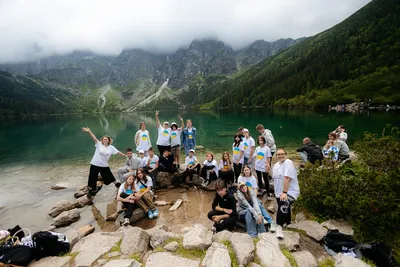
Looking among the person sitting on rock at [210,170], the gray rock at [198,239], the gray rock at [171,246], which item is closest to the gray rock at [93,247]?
the gray rock at [171,246]

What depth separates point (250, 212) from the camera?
722 cm

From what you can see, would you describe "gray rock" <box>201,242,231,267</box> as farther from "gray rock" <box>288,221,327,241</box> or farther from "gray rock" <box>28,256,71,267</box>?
"gray rock" <box>28,256,71,267</box>

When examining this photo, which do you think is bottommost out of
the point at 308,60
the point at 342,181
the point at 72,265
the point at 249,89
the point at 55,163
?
the point at 55,163

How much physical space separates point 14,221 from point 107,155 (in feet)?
17.4

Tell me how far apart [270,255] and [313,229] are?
227 centimetres

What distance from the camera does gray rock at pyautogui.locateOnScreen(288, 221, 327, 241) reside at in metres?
6.16

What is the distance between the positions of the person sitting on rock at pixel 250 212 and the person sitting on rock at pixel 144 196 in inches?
→ 167

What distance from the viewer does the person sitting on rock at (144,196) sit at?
9547mm

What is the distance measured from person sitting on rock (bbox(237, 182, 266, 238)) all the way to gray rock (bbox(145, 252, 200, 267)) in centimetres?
256

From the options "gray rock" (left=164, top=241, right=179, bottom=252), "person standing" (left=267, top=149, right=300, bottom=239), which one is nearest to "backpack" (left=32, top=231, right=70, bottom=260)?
"gray rock" (left=164, top=241, right=179, bottom=252)

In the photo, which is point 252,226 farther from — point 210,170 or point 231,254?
point 210,170

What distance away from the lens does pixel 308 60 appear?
150 m

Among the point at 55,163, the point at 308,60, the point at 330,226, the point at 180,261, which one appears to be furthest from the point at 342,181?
the point at 308,60

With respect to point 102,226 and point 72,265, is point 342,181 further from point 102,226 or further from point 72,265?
point 102,226
